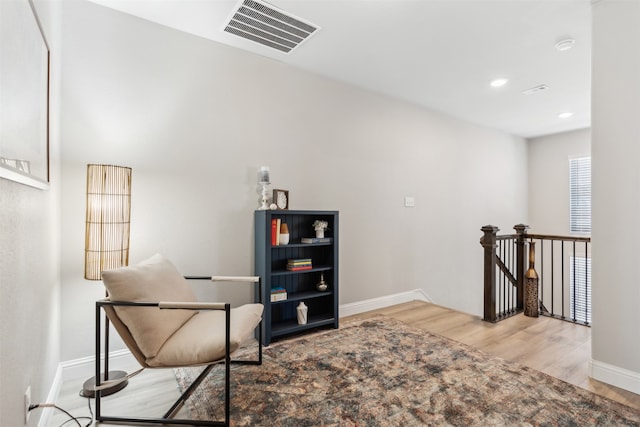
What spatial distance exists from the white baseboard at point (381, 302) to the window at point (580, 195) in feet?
10.7

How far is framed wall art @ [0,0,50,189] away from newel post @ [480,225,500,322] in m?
3.63

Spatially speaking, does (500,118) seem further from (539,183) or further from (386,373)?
(386,373)

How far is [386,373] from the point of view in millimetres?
2184

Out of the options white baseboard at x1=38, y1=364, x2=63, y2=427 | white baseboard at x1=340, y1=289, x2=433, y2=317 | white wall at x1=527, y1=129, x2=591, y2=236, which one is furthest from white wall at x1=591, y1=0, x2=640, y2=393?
white wall at x1=527, y1=129, x2=591, y2=236

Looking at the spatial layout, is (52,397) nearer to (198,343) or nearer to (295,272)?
(198,343)

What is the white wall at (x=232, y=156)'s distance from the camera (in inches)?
87.0

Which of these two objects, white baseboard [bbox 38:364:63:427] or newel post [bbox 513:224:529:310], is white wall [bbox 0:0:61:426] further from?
newel post [bbox 513:224:529:310]

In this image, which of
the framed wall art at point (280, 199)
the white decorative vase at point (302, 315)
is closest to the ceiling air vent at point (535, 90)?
the framed wall art at point (280, 199)

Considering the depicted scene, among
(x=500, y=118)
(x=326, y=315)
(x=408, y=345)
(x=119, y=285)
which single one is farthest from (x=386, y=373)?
(x=500, y=118)

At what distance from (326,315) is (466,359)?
1.31m

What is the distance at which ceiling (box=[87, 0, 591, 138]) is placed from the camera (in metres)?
2.28

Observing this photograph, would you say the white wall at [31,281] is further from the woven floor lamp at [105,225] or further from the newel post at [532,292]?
the newel post at [532,292]

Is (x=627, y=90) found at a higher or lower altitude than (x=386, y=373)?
higher

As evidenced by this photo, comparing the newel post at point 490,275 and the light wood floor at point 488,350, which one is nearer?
the light wood floor at point 488,350
